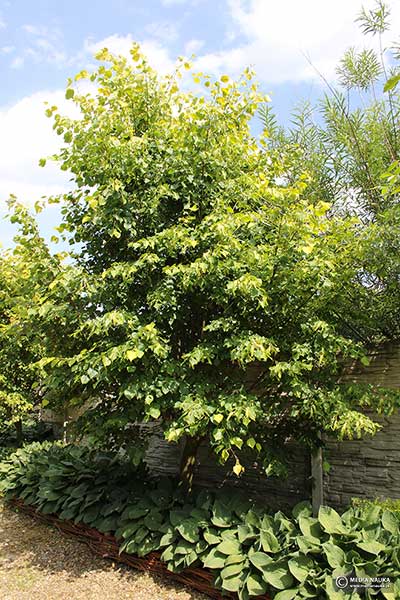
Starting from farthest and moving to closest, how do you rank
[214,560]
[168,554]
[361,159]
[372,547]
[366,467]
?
[361,159], [366,467], [168,554], [214,560], [372,547]

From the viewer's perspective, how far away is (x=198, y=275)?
9.75 ft

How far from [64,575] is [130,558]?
52 cm

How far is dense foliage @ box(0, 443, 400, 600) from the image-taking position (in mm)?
2459

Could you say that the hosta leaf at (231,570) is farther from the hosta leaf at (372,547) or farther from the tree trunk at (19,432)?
the tree trunk at (19,432)

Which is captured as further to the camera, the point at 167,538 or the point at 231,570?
the point at 167,538

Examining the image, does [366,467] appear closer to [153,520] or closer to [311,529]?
[311,529]

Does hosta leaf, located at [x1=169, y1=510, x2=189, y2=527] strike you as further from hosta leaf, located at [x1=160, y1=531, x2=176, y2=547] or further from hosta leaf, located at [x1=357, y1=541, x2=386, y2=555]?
hosta leaf, located at [x1=357, y1=541, x2=386, y2=555]

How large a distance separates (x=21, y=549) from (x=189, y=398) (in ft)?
7.94

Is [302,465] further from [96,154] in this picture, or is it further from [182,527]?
[96,154]

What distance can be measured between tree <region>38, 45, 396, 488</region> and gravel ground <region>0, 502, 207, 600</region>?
1081mm

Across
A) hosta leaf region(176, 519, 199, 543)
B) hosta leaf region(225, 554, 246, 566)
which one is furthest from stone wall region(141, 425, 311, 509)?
hosta leaf region(225, 554, 246, 566)

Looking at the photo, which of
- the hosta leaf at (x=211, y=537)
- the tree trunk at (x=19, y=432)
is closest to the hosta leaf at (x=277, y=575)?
the hosta leaf at (x=211, y=537)

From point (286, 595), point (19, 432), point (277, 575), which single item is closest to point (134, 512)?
point (277, 575)

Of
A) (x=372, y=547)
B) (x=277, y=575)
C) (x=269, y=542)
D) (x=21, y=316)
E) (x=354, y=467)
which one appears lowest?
(x=277, y=575)
